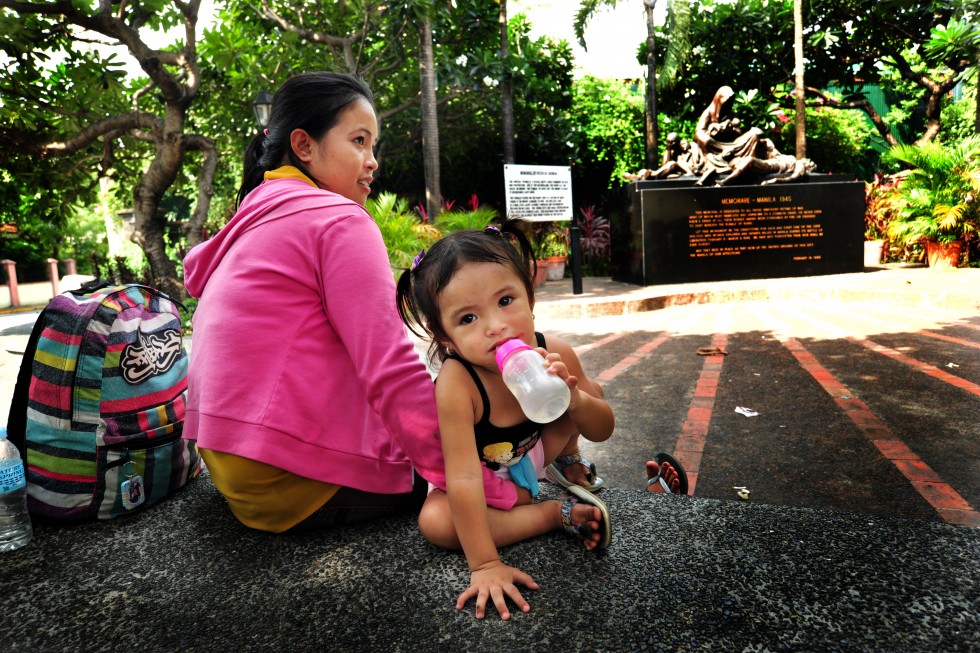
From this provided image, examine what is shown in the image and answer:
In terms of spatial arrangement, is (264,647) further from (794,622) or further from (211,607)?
(794,622)

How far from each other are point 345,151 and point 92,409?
3.16 ft

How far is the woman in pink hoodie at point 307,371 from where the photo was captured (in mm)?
1516

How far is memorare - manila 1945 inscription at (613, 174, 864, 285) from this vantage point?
428 inches

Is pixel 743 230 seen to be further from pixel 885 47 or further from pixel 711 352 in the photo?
pixel 885 47

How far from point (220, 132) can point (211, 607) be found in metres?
15.4

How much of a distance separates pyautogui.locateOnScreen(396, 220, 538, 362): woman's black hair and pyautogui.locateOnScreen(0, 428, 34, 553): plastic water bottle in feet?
3.49

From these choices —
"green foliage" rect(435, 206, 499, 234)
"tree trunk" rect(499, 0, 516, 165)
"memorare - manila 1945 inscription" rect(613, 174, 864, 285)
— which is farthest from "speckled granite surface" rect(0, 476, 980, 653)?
"tree trunk" rect(499, 0, 516, 165)

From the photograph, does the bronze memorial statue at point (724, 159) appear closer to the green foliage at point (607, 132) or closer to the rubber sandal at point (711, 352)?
the rubber sandal at point (711, 352)

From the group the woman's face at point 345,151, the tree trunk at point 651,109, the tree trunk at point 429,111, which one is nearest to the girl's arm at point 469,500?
the woman's face at point 345,151

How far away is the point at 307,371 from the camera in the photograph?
157 centimetres

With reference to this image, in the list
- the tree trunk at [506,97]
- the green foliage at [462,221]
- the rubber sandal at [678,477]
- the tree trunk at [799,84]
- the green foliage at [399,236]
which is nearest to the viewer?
the rubber sandal at [678,477]

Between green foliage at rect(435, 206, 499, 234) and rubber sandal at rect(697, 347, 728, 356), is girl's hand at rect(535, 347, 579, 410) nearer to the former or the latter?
rubber sandal at rect(697, 347, 728, 356)

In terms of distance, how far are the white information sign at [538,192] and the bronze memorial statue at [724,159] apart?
1251 millimetres

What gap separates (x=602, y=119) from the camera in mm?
17750
